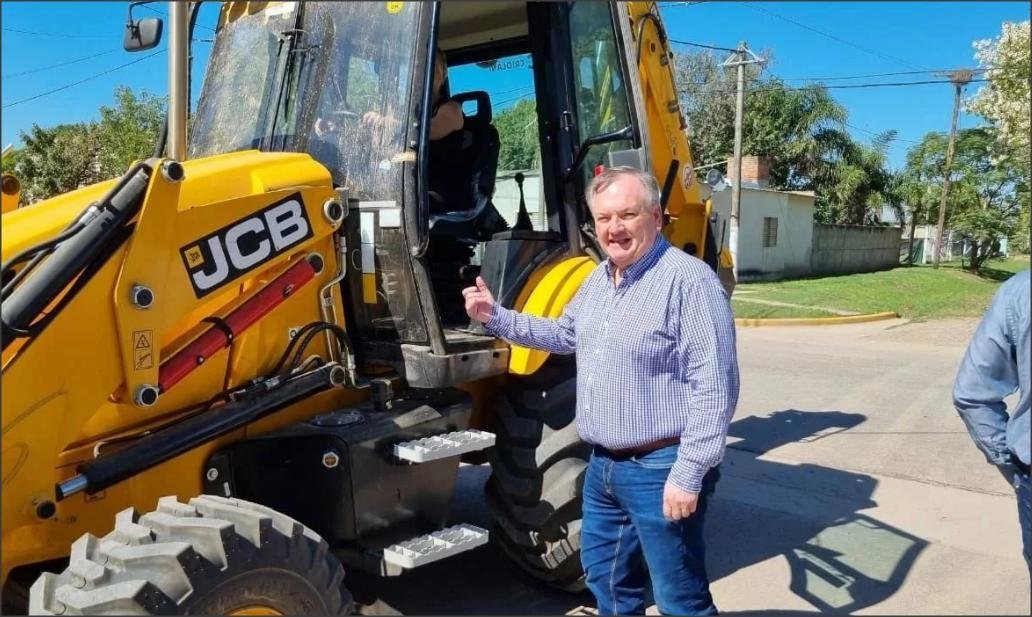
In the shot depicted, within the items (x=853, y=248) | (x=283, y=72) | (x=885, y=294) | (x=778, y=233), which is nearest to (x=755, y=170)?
(x=778, y=233)

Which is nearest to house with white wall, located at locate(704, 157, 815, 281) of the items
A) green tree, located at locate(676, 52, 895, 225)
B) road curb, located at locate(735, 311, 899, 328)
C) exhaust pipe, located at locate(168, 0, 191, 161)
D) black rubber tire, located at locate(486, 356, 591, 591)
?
green tree, located at locate(676, 52, 895, 225)

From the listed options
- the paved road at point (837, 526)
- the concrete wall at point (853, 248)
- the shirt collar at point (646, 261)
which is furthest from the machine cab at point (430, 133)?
the concrete wall at point (853, 248)

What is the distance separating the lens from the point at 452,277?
4.25 meters

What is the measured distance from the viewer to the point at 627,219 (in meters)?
2.74

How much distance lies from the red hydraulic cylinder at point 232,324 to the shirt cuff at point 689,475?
1.52 metres

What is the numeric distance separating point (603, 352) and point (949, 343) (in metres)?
12.1

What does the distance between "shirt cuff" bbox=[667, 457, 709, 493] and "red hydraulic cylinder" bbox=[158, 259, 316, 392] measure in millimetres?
1521

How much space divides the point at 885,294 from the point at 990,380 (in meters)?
19.8

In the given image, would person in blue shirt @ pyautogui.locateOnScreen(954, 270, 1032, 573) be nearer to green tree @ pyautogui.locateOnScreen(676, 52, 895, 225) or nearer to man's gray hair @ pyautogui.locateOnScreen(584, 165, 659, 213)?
man's gray hair @ pyautogui.locateOnScreen(584, 165, 659, 213)

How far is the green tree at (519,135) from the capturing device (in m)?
4.18

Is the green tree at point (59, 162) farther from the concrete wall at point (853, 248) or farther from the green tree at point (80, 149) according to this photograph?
the concrete wall at point (853, 248)

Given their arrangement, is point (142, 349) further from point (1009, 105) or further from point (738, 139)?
point (1009, 105)

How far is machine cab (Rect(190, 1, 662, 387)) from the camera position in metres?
3.27

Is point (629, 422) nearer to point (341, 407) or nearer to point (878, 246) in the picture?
point (341, 407)
